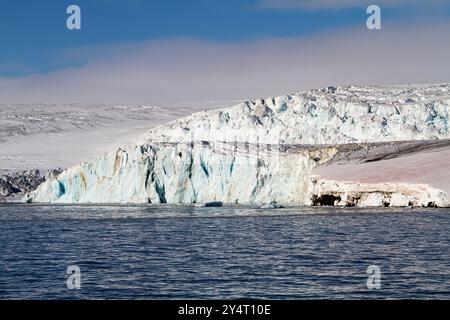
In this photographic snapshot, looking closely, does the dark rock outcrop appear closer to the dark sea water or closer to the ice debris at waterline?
the ice debris at waterline

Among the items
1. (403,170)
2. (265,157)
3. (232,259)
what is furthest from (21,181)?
(232,259)

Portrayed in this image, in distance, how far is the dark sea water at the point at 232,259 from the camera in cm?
1958

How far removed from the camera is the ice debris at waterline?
74.4m

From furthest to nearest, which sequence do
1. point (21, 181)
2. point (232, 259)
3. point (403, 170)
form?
point (21, 181)
point (403, 170)
point (232, 259)

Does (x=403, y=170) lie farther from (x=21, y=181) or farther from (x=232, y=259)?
(x=21, y=181)

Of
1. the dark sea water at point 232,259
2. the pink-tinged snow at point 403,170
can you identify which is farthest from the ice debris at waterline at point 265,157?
the dark sea water at point 232,259

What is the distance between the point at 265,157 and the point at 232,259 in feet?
184

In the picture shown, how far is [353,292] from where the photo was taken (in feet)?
62.3

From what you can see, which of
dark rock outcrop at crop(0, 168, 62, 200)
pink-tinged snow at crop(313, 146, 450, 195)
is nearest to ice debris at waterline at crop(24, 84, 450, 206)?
pink-tinged snow at crop(313, 146, 450, 195)

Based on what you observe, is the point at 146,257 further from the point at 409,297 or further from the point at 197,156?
the point at 197,156

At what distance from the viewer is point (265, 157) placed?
82.4 m

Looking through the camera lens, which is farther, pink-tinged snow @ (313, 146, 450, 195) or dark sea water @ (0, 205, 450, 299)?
pink-tinged snow @ (313, 146, 450, 195)

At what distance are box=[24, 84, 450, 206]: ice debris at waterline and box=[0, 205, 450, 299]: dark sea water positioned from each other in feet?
87.4
